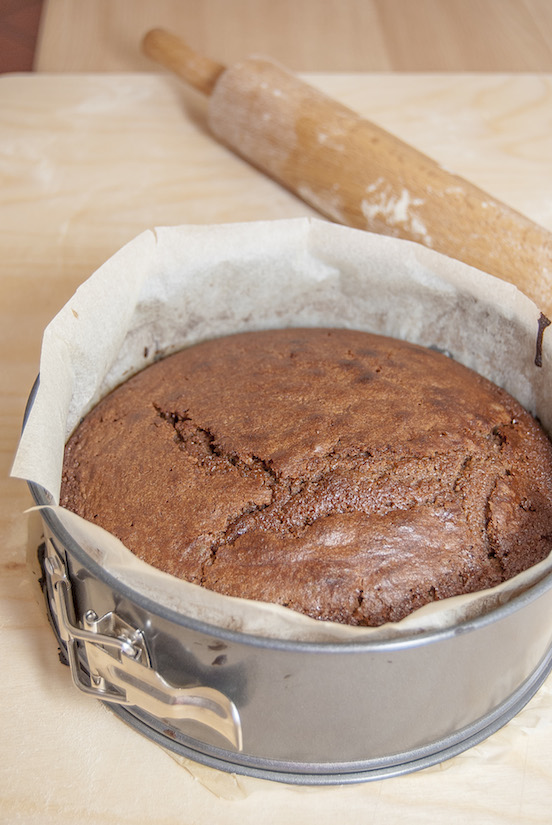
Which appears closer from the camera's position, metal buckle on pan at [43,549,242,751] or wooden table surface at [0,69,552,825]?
metal buckle on pan at [43,549,242,751]

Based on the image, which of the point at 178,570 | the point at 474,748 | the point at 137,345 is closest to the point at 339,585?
the point at 178,570

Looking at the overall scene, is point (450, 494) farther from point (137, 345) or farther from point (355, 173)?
point (355, 173)

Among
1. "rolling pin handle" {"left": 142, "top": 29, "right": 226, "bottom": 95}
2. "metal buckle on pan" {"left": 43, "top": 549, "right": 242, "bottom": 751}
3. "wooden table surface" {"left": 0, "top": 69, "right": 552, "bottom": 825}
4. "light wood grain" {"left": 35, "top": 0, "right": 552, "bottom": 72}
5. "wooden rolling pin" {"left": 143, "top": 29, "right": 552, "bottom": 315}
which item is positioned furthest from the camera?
"light wood grain" {"left": 35, "top": 0, "right": 552, "bottom": 72}

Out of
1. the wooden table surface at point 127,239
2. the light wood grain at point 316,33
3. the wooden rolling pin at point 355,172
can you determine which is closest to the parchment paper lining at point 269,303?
the wooden rolling pin at point 355,172

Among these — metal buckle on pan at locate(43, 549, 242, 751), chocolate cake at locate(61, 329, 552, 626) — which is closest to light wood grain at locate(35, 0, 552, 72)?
chocolate cake at locate(61, 329, 552, 626)

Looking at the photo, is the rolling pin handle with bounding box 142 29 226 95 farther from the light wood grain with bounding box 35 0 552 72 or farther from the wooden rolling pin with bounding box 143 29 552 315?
the light wood grain with bounding box 35 0 552 72
